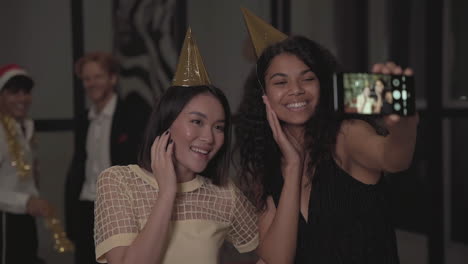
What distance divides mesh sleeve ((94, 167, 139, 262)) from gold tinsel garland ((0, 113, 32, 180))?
1.76m

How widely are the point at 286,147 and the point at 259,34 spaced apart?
0.38 metres

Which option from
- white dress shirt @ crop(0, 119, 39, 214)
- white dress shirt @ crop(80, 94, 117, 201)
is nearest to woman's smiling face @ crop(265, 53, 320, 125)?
white dress shirt @ crop(80, 94, 117, 201)

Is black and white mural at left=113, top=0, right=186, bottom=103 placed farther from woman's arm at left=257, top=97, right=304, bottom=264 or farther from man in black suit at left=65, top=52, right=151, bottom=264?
woman's arm at left=257, top=97, right=304, bottom=264

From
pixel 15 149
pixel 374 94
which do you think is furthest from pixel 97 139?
pixel 374 94

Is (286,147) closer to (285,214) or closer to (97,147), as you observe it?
(285,214)

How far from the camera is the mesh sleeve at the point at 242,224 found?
168 centimetres

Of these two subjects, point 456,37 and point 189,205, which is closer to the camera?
point 189,205

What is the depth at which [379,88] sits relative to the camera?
132 cm

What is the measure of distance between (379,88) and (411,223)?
2687 millimetres

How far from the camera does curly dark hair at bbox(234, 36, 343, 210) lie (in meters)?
1.72

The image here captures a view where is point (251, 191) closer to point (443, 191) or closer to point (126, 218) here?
point (126, 218)

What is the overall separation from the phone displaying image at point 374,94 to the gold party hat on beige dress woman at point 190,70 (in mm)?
467

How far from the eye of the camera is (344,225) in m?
1.68

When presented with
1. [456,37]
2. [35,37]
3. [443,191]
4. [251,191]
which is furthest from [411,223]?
[35,37]
